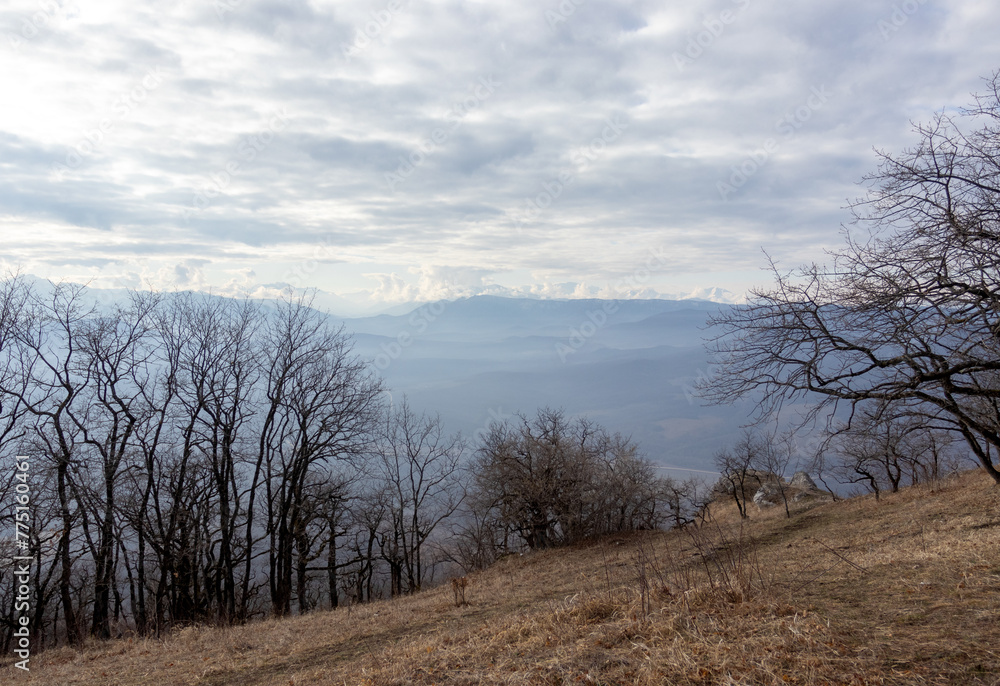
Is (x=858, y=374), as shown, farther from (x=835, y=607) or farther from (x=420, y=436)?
(x=420, y=436)

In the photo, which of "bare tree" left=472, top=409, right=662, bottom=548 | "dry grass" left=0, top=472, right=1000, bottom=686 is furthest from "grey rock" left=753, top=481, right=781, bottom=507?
"dry grass" left=0, top=472, right=1000, bottom=686

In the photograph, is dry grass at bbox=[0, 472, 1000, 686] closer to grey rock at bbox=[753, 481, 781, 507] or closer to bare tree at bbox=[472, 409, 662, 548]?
bare tree at bbox=[472, 409, 662, 548]

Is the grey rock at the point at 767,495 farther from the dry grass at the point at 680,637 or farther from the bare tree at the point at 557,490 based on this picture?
the dry grass at the point at 680,637

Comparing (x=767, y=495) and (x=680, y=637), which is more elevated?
(x=680, y=637)

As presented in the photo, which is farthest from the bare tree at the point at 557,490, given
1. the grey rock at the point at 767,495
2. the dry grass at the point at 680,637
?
the dry grass at the point at 680,637

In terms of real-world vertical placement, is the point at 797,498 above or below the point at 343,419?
below

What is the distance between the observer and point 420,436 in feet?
129

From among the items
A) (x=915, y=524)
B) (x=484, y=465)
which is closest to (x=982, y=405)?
(x=915, y=524)

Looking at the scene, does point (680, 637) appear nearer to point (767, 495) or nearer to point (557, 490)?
point (557, 490)

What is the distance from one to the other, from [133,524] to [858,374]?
21.0m

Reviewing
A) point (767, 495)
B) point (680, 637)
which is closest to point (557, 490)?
point (767, 495)

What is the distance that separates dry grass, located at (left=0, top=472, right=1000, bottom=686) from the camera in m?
4.03

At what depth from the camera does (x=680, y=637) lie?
4.75 meters

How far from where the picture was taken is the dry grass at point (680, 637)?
403 cm
